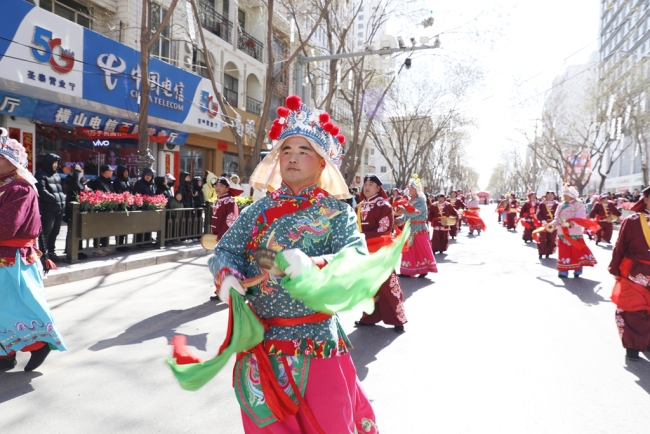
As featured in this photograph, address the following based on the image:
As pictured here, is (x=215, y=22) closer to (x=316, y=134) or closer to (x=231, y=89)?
(x=231, y=89)

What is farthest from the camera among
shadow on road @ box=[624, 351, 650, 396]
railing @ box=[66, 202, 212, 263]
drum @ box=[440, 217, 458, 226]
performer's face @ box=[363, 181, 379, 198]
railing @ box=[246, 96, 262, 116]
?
railing @ box=[246, 96, 262, 116]

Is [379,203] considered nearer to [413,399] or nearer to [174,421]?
[413,399]

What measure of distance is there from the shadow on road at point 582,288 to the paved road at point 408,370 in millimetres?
83

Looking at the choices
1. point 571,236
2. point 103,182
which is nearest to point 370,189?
point 571,236

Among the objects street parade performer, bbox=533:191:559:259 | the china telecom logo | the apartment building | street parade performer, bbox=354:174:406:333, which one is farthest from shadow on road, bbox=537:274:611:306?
the china telecom logo

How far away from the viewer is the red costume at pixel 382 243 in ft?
17.8

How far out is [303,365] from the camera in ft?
6.38

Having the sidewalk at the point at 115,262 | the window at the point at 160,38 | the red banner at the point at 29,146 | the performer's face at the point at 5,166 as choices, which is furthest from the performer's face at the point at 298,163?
the window at the point at 160,38

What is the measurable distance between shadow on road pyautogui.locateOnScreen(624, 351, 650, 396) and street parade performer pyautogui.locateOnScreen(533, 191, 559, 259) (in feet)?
25.5

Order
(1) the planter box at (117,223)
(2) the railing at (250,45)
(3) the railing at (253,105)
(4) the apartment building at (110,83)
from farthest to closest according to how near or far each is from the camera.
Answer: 1. (3) the railing at (253,105)
2. (2) the railing at (250,45)
3. (4) the apartment building at (110,83)
4. (1) the planter box at (117,223)

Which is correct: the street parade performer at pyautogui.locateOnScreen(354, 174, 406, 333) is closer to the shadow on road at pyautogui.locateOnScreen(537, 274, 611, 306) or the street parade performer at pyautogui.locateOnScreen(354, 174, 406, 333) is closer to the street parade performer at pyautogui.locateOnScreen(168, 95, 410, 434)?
the street parade performer at pyautogui.locateOnScreen(168, 95, 410, 434)

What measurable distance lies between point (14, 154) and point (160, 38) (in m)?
14.4

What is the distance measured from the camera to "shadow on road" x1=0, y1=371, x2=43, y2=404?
3423 mm

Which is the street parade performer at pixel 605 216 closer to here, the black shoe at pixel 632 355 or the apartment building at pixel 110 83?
the apartment building at pixel 110 83
